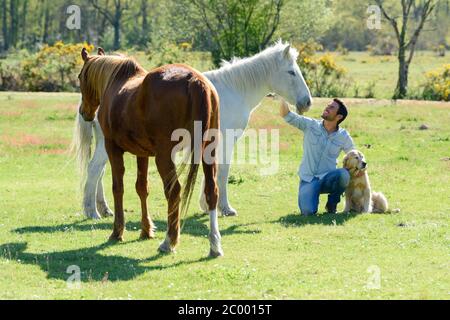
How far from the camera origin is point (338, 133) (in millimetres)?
12266

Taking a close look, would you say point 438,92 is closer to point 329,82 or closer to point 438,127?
point 329,82

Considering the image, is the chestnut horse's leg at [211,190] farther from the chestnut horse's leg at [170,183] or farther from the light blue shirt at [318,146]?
the light blue shirt at [318,146]

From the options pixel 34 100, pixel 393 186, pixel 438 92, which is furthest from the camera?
pixel 438 92

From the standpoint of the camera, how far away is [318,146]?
12.3 metres

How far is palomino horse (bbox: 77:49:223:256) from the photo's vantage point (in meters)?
8.86

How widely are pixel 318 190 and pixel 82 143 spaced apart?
365cm

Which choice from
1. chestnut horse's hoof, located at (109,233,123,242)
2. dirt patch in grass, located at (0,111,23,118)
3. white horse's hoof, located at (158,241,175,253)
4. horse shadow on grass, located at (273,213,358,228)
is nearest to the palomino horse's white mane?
horse shadow on grass, located at (273,213,358,228)

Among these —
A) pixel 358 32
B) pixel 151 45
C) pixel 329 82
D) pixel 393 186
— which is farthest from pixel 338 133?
pixel 358 32

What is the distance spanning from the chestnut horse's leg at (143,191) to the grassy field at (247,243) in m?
0.20

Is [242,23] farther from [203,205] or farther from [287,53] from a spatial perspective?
[203,205]

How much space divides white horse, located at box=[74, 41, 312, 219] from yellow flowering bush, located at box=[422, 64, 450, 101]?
20.0m

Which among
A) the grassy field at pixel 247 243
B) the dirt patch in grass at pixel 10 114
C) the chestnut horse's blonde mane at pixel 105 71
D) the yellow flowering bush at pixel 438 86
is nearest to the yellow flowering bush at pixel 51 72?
the dirt patch in grass at pixel 10 114

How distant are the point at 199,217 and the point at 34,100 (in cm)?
1660

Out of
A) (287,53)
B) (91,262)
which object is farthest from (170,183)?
(287,53)
